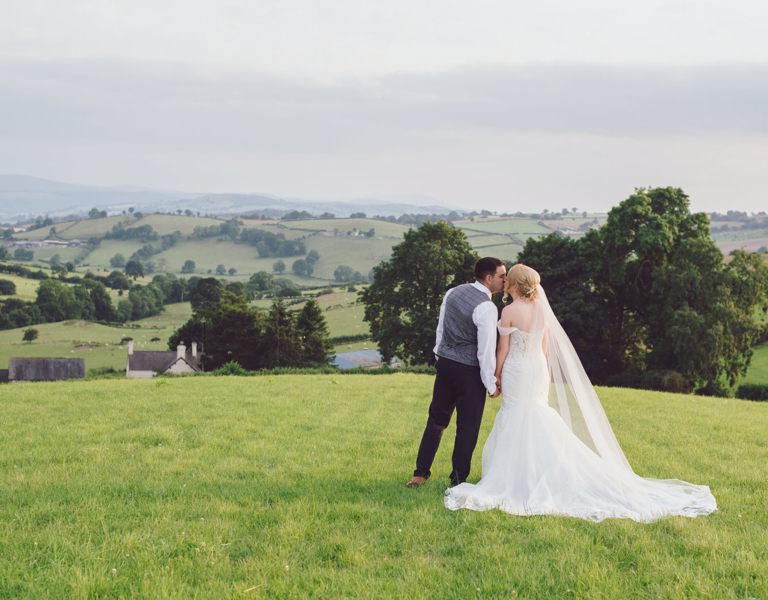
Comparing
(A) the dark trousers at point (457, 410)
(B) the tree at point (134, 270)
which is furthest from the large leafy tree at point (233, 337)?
(B) the tree at point (134, 270)

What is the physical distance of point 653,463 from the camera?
12.0 metres

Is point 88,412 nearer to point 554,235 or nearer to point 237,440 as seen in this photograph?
point 237,440

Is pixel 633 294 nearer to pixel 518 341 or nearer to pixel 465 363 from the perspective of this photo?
pixel 518 341

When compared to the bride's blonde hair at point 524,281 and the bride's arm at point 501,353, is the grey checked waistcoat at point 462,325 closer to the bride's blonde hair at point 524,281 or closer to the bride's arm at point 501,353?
the bride's arm at point 501,353

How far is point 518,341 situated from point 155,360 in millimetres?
73266

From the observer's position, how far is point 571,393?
1051 centimetres

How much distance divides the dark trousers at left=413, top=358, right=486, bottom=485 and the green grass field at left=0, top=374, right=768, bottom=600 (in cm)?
42

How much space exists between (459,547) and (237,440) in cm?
699

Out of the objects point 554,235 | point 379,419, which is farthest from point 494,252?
point 379,419

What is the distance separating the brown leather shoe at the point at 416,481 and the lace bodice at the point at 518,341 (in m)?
2.23

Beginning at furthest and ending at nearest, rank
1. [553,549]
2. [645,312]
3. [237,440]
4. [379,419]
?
[645,312]
[379,419]
[237,440]
[553,549]

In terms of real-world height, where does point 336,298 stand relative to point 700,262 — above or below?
below

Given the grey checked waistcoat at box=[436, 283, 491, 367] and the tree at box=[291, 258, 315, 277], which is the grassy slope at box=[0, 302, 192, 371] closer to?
the tree at box=[291, 258, 315, 277]

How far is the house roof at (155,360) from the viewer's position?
249 ft
